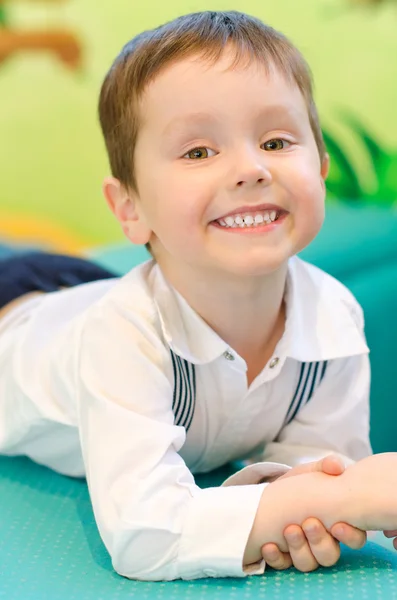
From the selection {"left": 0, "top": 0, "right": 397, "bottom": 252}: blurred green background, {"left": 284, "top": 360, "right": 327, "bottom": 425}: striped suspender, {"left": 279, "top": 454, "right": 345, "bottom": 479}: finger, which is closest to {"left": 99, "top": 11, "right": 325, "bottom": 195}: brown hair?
{"left": 284, "top": 360, "right": 327, "bottom": 425}: striped suspender

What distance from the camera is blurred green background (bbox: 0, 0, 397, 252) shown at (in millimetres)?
1981

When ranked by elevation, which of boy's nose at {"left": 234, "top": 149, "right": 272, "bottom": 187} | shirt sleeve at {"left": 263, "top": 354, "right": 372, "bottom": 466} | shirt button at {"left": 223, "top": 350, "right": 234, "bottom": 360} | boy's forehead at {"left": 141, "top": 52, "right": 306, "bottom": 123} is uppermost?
boy's forehead at {"left": 141, "top": 52, "right": 306, "bottom": 123}

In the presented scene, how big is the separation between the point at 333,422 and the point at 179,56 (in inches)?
17.0

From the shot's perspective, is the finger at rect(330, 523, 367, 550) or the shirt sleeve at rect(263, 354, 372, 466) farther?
the shirt sleeve at rect(263, 354, 372, 466)

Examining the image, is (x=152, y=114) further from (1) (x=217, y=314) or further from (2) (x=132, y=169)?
(1) (x=217, y=314)

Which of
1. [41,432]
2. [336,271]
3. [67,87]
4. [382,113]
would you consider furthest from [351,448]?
[67,87]

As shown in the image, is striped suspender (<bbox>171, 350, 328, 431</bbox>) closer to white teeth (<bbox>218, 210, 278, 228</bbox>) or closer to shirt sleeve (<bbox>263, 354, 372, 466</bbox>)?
shirt sleeve (<bbox>263, 354, 372, 466</bbox>)

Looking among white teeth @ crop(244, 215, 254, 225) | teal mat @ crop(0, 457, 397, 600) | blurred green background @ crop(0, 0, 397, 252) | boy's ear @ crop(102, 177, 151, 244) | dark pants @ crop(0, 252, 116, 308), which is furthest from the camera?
blurred green background @ crop(0, 0, 397, 252)

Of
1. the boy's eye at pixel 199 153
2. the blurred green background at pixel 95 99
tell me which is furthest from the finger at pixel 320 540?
the blurred green background at pixel 95 99

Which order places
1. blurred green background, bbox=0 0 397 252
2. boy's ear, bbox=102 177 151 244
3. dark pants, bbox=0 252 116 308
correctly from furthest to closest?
blurred green background, bbox=0 0 397 252
dark pants, bbox=0 252 116 308
boy's ear, bbox=102 177 151 244

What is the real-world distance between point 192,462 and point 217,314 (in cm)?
18

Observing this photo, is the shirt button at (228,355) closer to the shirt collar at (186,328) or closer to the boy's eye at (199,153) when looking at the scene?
the shirt collar at (186,328)

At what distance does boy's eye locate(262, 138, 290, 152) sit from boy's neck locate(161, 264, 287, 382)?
135 mm

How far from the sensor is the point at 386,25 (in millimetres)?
1932
